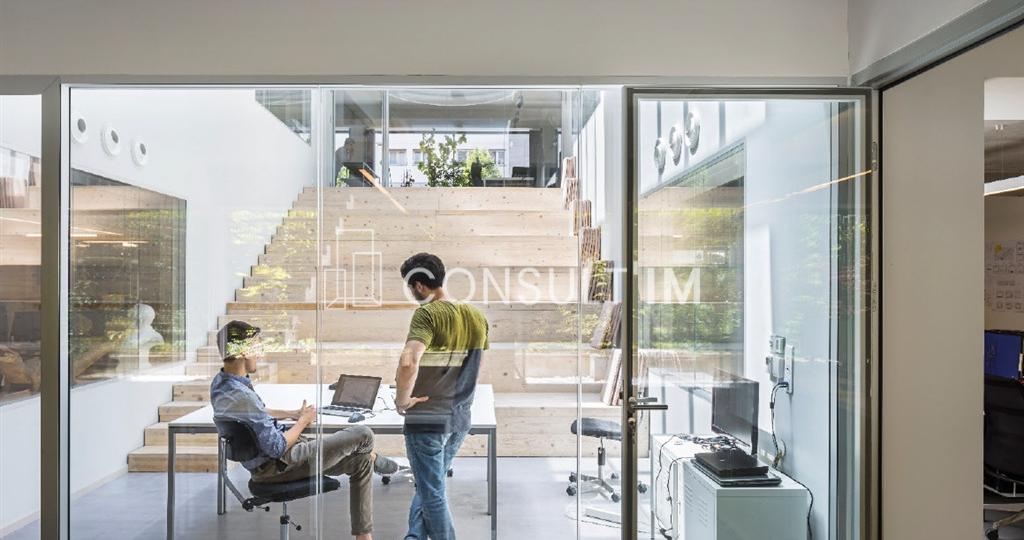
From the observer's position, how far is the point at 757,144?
8.55 feet

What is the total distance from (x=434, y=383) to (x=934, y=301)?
2090mm

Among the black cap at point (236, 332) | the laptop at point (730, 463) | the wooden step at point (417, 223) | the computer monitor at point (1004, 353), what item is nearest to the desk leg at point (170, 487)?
the black cap at point (236, 332)

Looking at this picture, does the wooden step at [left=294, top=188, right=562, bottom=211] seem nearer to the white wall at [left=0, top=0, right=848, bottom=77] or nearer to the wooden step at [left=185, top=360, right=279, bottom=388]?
the white wall at [left=0, top=0, right=848, bottom=77]

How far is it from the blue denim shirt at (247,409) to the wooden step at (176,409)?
0.34 feet

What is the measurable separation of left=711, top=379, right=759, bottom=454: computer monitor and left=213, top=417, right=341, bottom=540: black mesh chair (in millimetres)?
1711

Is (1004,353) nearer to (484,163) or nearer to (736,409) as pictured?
(736,409)

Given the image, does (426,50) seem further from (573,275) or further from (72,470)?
(72,470)

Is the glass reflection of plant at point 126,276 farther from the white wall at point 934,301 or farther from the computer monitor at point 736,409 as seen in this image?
the white wall at point 934,301

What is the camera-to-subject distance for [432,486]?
8.87 ft

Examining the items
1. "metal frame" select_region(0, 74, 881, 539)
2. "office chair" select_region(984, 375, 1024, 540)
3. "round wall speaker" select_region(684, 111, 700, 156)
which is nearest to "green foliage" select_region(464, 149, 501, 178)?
"metal frame" select_region(0, 74, 881, 539)

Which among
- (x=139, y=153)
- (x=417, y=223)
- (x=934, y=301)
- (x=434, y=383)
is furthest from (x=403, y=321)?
(x=934, y=301)

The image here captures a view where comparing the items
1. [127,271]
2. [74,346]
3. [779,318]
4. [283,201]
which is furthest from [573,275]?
[74,346]

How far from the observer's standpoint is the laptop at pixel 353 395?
269 cm

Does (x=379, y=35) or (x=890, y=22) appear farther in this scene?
(x=379, y=35)
